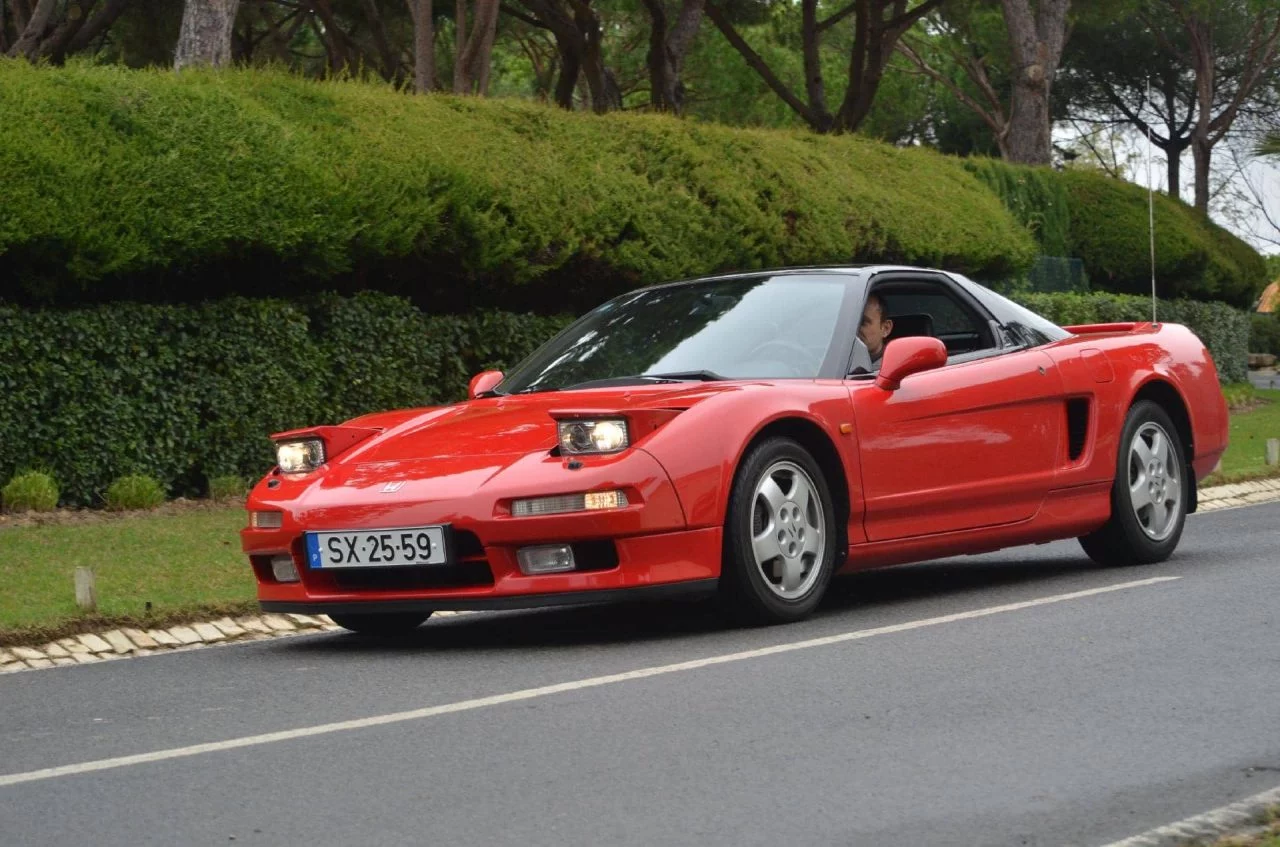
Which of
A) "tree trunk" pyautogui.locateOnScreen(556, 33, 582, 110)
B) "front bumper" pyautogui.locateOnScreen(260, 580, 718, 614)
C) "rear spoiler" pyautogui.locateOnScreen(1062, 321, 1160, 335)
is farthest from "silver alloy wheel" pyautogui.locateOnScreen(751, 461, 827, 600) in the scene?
"tree trunk" pyautogui.locateOnScreen(556, 33, 582, 110)

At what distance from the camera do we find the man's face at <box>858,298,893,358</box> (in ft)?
29.5

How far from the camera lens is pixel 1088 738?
17.9 feet

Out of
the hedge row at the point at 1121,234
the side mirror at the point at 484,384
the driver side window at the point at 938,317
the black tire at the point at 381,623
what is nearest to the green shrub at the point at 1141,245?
the hedge row at the point at 1121,234

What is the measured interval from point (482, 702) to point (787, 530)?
194cm

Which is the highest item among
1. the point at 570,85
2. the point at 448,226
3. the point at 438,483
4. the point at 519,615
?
the point at 570,85

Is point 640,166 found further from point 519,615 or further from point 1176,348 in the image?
point 519,615

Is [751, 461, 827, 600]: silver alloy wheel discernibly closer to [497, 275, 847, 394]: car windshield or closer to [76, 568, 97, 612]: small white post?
[497, 275, 847, 394]: car windshield

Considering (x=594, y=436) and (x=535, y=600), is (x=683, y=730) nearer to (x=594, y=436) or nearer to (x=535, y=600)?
(x=535, y=600)

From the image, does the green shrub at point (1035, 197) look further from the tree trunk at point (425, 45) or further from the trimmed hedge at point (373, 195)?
the tree trunk at point (425, 45)

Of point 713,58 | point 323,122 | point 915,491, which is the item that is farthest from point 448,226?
point 713,58

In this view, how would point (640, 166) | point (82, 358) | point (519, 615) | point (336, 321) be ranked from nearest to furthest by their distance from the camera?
point (519, 615) < point (82, 358) < point (336, 321) < point (640, 166)

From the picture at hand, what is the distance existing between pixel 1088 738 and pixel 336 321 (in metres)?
10.5

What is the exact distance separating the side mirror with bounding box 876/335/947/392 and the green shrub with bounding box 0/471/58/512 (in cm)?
661

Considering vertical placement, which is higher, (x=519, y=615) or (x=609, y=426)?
(x=609, y=426)
